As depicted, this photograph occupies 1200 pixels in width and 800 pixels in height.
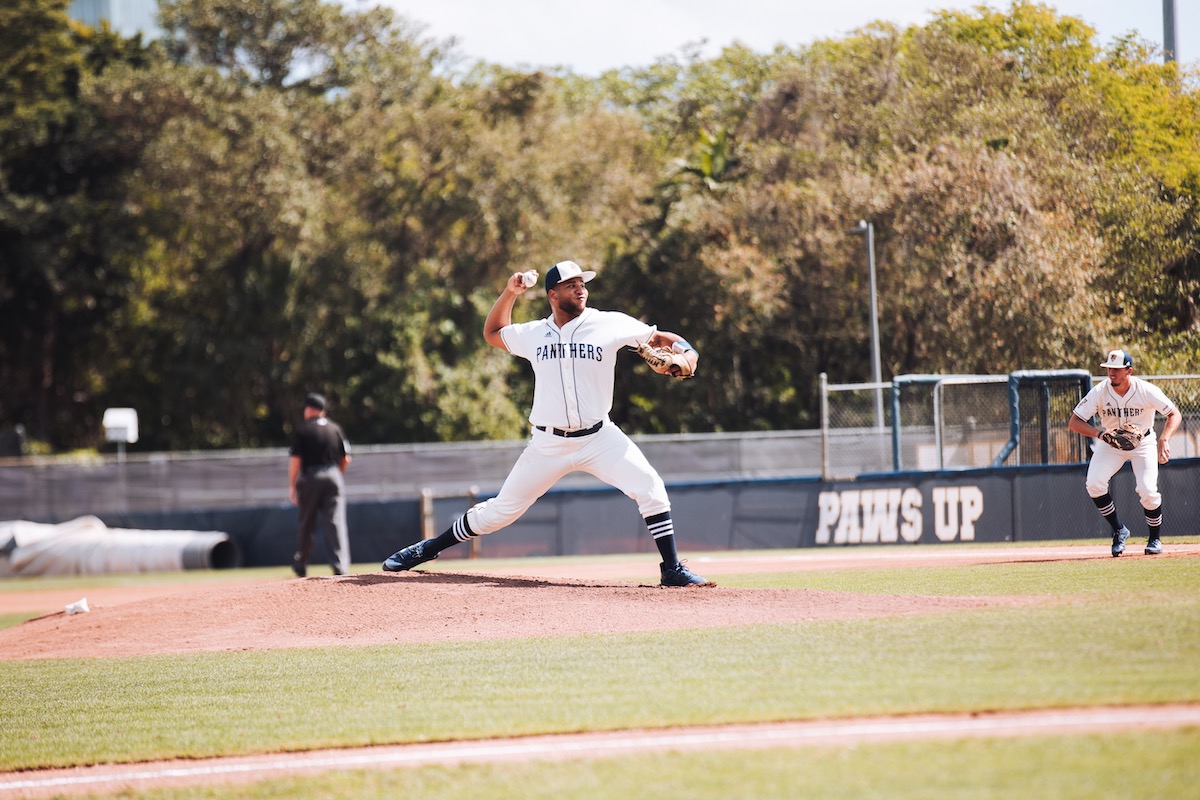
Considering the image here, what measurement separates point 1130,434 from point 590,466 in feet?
18.3

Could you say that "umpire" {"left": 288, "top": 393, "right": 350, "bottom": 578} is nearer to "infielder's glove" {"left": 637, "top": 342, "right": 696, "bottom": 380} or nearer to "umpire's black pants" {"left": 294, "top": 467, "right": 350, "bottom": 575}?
"umpire's black pants" {"left": 294, "top": 467, "right": 350, "bottom": 575}

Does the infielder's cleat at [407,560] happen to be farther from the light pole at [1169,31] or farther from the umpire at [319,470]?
the light pole at [1169,31]

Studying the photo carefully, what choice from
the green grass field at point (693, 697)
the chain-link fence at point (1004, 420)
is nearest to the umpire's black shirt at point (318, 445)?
the green grass field at point (693, 697)

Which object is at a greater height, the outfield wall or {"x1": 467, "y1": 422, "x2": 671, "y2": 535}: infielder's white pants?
{"x1": 467, "y1": 422, "x2": 671, "y2": 535}: infielder's white pants

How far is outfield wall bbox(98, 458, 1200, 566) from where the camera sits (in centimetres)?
1600

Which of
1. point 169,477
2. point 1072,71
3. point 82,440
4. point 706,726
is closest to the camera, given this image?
point 706,726

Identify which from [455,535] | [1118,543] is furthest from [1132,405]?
[455,535]

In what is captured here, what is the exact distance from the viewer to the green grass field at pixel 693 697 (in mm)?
4406

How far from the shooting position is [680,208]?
3828 centimetres

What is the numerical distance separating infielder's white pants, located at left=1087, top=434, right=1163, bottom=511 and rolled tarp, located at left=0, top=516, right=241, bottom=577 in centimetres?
1492

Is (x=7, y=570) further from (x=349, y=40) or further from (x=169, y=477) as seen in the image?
(x=349, y=40)

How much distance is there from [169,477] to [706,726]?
22.0 m

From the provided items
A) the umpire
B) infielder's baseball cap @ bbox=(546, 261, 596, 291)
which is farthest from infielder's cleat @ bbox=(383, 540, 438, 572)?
the umpire

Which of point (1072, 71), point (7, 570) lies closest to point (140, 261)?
point (7, 570)
